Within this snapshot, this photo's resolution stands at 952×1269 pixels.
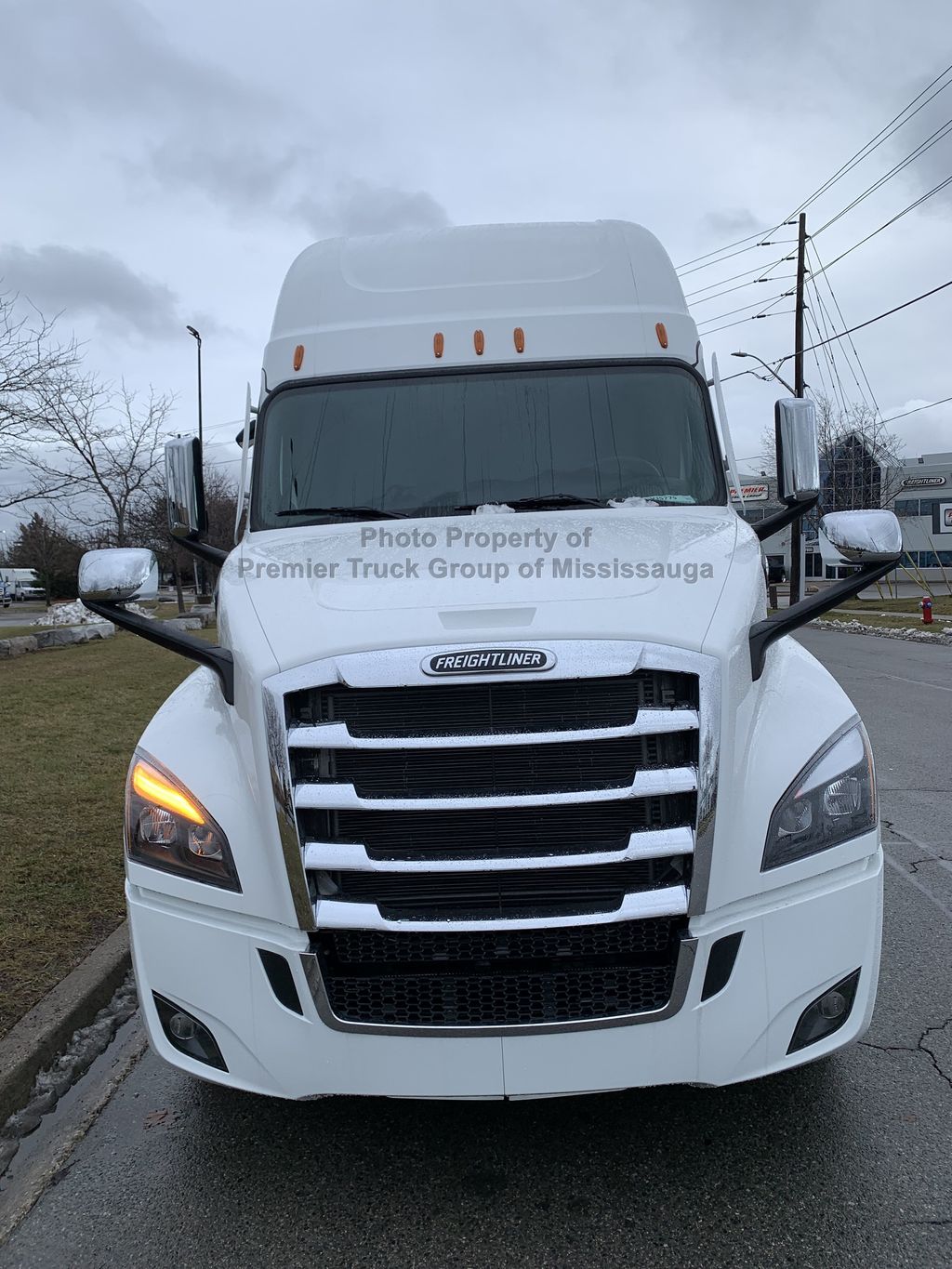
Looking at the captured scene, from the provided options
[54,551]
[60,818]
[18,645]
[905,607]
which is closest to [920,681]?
[60,818]

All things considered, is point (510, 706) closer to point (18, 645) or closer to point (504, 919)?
point (504, 919)

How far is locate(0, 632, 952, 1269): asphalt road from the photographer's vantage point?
249 centimetres

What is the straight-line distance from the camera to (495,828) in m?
2.54

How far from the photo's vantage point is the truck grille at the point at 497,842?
8.18 ft

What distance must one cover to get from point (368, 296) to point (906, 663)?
13.6 m

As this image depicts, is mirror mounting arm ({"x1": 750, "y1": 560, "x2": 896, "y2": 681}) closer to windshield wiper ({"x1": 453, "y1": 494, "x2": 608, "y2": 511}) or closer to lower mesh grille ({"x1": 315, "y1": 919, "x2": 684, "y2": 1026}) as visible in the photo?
lower mesh grille ({"x1": 315, "y1": 919, "x2": 684, "y2": 1026})

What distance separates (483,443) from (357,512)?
0.61m

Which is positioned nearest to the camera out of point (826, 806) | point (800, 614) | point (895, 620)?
point (826, 806)

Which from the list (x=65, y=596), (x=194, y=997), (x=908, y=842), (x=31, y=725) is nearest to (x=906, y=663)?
(x=908, y=842)

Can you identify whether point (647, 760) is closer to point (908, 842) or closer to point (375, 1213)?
point (375, 1213)

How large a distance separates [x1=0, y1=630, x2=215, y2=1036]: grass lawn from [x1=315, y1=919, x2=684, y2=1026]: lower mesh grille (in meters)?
1.87

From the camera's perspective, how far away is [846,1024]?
2662 millimetres

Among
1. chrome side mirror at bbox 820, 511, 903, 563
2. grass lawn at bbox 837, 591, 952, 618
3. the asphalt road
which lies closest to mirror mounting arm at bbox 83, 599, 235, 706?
the asphalt road

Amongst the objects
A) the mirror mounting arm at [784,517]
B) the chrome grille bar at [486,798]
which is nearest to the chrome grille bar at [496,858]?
the chrome grille bar at [486,798]
